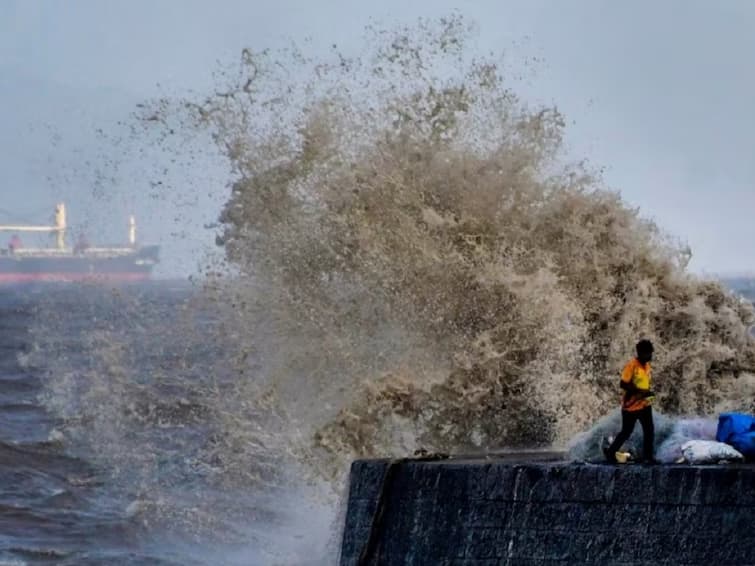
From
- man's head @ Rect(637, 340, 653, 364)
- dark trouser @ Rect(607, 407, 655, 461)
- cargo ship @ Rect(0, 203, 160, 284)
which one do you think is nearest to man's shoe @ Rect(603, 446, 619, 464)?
dark trouser @ Rect(607, 407, 655, 461)

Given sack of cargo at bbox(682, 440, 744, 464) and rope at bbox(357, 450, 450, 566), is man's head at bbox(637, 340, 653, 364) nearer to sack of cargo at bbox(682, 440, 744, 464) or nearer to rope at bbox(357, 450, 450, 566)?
sack of cargo at bbox(682, 440, 744, 464)

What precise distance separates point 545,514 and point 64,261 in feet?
352

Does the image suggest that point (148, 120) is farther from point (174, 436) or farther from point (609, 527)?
point (609, 527)

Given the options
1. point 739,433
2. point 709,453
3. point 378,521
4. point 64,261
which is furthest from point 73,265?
point 709,453

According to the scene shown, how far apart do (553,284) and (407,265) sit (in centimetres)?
105

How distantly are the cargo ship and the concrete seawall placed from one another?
96.5 metres

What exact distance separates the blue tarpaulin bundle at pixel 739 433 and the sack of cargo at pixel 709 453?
62mm

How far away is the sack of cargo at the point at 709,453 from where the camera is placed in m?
5.82

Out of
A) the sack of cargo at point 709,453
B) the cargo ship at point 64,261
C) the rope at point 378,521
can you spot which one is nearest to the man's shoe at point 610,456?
the sack of cargo at point 709,453

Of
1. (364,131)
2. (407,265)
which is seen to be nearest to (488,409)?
(407,265)

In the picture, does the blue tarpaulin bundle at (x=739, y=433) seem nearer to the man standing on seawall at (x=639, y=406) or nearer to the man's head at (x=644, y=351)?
the man standing on seawall at (x=639, y=406)

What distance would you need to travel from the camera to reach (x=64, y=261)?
11056 centimetres

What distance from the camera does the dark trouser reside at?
605 cm

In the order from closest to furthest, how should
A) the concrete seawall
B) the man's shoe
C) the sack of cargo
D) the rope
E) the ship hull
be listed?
the concrete seawall < the sack of cargo < the man's shoe < the rope < the ship hull
